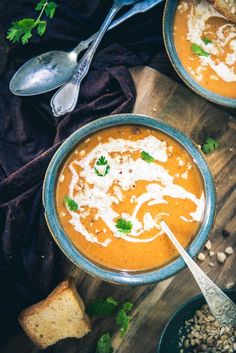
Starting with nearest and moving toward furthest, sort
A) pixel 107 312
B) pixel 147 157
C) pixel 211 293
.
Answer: pixel 211 293
pixel 147 157
pixel 107 312

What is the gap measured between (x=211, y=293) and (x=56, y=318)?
86 cm

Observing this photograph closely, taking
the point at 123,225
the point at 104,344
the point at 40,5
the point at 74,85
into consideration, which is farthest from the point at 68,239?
the point at 40,5

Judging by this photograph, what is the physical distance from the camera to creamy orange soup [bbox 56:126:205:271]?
2629 millimetres

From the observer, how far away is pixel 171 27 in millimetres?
2771

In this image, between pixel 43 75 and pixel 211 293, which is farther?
pixel 43 75

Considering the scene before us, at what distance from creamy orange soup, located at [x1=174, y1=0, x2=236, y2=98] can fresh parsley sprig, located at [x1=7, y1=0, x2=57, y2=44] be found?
2.19 feet

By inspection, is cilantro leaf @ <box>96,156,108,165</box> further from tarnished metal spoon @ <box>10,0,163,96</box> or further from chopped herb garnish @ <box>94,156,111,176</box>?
tarnished metal spoon @ <box>10,0,163,96</box>

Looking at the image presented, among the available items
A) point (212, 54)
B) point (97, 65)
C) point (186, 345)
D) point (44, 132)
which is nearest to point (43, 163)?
point (44, 132)

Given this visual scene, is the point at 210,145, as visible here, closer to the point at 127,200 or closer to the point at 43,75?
the point at 127,200

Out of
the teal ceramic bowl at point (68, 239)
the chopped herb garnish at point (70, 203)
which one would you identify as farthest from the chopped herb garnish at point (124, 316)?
the chopped herb garnish at point (70, 203)

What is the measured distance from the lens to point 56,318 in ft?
9.42

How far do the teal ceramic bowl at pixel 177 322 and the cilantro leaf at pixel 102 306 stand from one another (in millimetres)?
321

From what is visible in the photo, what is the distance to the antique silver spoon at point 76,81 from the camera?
2.82 m

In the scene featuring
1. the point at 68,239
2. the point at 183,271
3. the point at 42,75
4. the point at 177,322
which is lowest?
the point at 177,322
